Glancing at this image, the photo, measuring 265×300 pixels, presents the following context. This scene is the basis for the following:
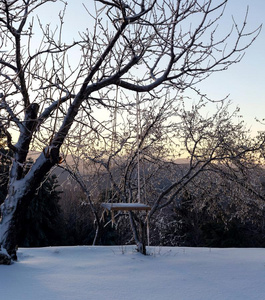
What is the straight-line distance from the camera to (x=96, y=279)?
458 centimetres

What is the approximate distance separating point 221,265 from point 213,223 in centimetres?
1497

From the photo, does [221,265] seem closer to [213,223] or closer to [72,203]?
[213,223]

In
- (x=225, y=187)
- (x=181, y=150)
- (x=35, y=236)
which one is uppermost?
(x=181, y=150)

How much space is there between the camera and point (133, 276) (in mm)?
4758

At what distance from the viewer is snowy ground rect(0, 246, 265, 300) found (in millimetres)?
4004

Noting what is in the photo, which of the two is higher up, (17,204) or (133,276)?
(17,204)

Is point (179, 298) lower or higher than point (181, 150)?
lower

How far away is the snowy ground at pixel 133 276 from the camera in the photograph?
13.1 feet

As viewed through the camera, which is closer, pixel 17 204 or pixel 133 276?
pixel 133 276

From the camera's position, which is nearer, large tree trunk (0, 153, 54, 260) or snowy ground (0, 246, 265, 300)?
snowy ground (0, 246, 265, 300)

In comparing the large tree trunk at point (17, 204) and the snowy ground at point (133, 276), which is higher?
the large tree trunk at point (17, 204)

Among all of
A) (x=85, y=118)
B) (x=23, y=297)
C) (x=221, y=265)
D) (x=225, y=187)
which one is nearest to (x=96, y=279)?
(x=23, y=297)

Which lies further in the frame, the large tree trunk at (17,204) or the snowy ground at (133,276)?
the large tree trunk at (17,204)

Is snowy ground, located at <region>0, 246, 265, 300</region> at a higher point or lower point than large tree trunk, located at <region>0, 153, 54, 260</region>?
lower
